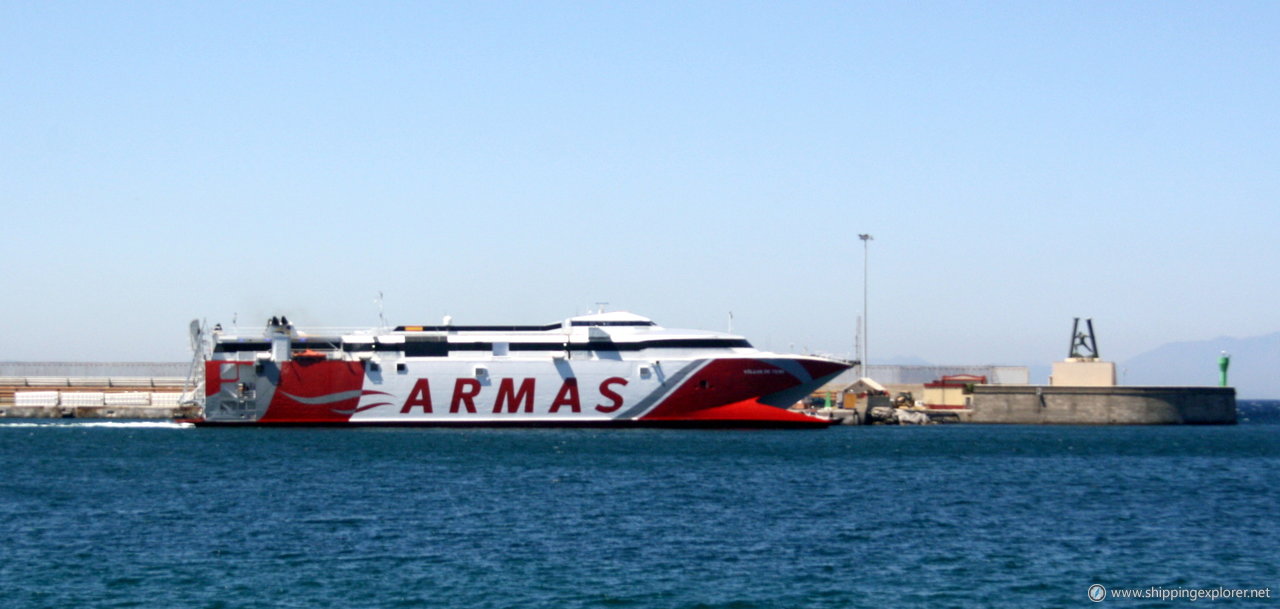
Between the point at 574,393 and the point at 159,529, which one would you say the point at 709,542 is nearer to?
the point at 159,529

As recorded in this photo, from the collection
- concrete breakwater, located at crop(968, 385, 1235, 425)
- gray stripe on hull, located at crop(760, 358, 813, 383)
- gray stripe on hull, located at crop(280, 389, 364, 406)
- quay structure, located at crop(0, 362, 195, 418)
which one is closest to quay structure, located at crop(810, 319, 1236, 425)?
concrete breakwater, located at crop(968, 385, 1235, 425)

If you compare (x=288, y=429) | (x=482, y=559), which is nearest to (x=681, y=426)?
(x=288, y=429)

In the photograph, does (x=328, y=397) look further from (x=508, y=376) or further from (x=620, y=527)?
(x=620, y=527)

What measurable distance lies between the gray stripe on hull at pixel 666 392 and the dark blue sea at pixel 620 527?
987cm

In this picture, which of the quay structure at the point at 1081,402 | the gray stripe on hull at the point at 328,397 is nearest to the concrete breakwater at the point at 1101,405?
the quay structure at the point at 1081,402

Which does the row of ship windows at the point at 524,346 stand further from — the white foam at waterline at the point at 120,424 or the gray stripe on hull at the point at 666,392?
the white foam at waterline at the point at 120,424

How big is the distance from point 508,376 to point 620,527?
33757mm

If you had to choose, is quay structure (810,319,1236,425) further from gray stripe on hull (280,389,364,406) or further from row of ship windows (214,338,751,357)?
gray stripe on hull (280,389,364,406)

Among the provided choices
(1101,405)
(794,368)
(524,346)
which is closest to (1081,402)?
(1101,405)

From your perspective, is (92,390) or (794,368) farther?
(92,390)

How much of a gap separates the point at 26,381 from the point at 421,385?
5198 centimetres

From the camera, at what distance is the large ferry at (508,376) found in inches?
2458

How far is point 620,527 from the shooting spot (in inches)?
1152

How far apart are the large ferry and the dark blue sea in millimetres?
9876
